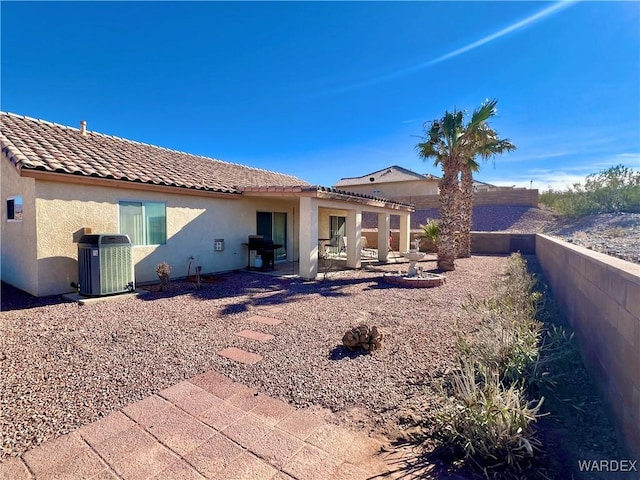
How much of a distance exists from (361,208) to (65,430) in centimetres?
1289

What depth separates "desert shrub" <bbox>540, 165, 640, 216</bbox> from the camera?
20781 millimetres

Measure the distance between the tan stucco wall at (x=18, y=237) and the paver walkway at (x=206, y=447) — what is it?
7.32m

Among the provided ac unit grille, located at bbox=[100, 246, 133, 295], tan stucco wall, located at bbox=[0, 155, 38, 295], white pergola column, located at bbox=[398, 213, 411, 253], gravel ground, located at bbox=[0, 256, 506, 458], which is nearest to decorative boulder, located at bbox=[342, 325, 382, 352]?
gravel ground, located at bbox=[0, 256, 506, 458]

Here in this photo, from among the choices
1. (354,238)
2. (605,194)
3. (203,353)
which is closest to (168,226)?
(203,353)

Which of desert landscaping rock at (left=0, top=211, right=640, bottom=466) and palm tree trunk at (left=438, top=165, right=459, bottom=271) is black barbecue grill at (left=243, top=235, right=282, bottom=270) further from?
palm tree trunk at (left=438, top=165, right=459, bottom=271)

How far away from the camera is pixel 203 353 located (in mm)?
5133

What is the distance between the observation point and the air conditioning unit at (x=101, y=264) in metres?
7.99

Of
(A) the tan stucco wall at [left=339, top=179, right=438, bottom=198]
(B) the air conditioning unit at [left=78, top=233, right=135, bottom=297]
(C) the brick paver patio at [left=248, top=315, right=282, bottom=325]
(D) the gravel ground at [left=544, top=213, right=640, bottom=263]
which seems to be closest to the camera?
(C) the brick paver patio at [left=248, top=315, right=282, bottom=325]

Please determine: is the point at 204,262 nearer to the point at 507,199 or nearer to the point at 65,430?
the point at 65,430

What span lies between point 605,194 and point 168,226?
90.4 feet

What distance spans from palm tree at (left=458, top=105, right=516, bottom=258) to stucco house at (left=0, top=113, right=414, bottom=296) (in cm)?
505

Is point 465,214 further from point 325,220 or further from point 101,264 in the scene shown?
point 101,264

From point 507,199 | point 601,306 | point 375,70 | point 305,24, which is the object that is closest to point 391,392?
point 601,306

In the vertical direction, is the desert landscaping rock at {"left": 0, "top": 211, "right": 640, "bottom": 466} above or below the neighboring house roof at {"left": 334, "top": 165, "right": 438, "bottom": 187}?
below
